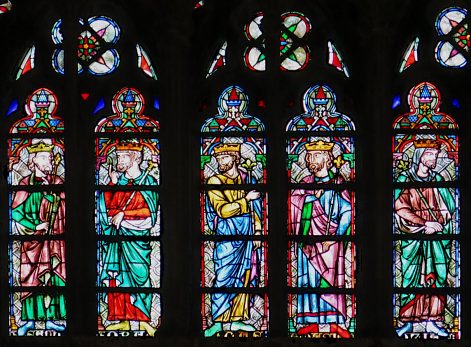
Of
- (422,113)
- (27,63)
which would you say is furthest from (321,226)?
(27,63)

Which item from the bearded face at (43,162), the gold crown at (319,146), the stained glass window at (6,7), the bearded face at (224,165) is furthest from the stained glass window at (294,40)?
the stained glass window at (6,7)

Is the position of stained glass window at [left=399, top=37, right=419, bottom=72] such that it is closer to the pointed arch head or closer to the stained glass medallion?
the pointed arch head

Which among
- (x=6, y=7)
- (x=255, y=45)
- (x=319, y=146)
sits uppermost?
(x=6, y=7)

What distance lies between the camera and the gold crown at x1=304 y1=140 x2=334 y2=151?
9.43 meters

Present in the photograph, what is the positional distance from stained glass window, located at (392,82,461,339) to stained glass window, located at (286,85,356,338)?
18.3 inches

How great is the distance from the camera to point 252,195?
9.42m

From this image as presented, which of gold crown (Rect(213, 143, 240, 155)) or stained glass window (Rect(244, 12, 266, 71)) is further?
stained glass window (Rect(244, 12, 266, 71))

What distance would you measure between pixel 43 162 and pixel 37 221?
61cm

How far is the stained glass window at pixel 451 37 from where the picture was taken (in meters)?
9.44

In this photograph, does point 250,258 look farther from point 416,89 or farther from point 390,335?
point 416,89

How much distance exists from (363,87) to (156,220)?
8.11 ft

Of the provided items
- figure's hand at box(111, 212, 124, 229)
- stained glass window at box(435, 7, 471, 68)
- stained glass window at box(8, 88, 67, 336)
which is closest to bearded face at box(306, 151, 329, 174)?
stained glass window at box(435, 7, 471, 68)

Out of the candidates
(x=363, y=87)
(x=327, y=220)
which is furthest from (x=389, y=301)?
(x=363, y=87)

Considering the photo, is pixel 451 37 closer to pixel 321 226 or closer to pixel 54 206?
pixel 321 226
